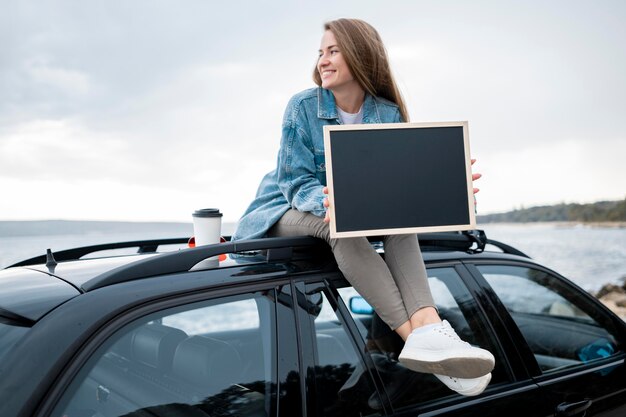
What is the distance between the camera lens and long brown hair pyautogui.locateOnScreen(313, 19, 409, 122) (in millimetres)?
2457

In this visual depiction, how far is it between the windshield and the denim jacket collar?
1.44 meters

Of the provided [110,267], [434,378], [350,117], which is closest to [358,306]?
[434,378]

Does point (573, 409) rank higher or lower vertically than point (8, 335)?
lower

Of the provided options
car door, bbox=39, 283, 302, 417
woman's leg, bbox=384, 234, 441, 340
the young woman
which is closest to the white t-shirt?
the young woman

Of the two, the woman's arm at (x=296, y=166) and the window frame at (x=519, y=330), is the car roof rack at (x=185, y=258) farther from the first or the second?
the window frame at (x=519, y=330)

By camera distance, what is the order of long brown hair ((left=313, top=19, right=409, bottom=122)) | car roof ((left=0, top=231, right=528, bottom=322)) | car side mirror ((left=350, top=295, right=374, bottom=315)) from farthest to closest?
1. car side mirror ((left=350, top=295, right=374, bottom=315))
2. long brown hair ((left=313, top=19, right=409, bottom=122))
3. car roof ((left=0, top=231, right=528, bottom=322))

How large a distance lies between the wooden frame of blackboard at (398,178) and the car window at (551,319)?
699 millimetres

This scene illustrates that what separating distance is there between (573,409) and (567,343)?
98 centimetres

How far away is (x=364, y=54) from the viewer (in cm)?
250

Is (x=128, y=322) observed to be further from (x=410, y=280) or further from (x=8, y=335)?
(x=410, y=280)

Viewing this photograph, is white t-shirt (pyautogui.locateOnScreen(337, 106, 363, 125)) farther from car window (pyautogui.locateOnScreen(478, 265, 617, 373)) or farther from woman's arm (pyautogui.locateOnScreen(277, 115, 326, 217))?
car window (pyautogui.locateOnScreen(478, 265, 617, 373))

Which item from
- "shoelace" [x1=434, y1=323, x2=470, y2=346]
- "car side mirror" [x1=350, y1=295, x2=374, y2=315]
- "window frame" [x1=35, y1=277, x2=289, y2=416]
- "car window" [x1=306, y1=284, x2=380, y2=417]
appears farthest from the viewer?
"car side mirror" [x1=350, y1=295, x2=374, y2=315]

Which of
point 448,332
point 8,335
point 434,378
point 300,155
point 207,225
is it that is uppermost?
point 300,155

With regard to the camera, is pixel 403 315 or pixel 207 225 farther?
pixel 207 225
